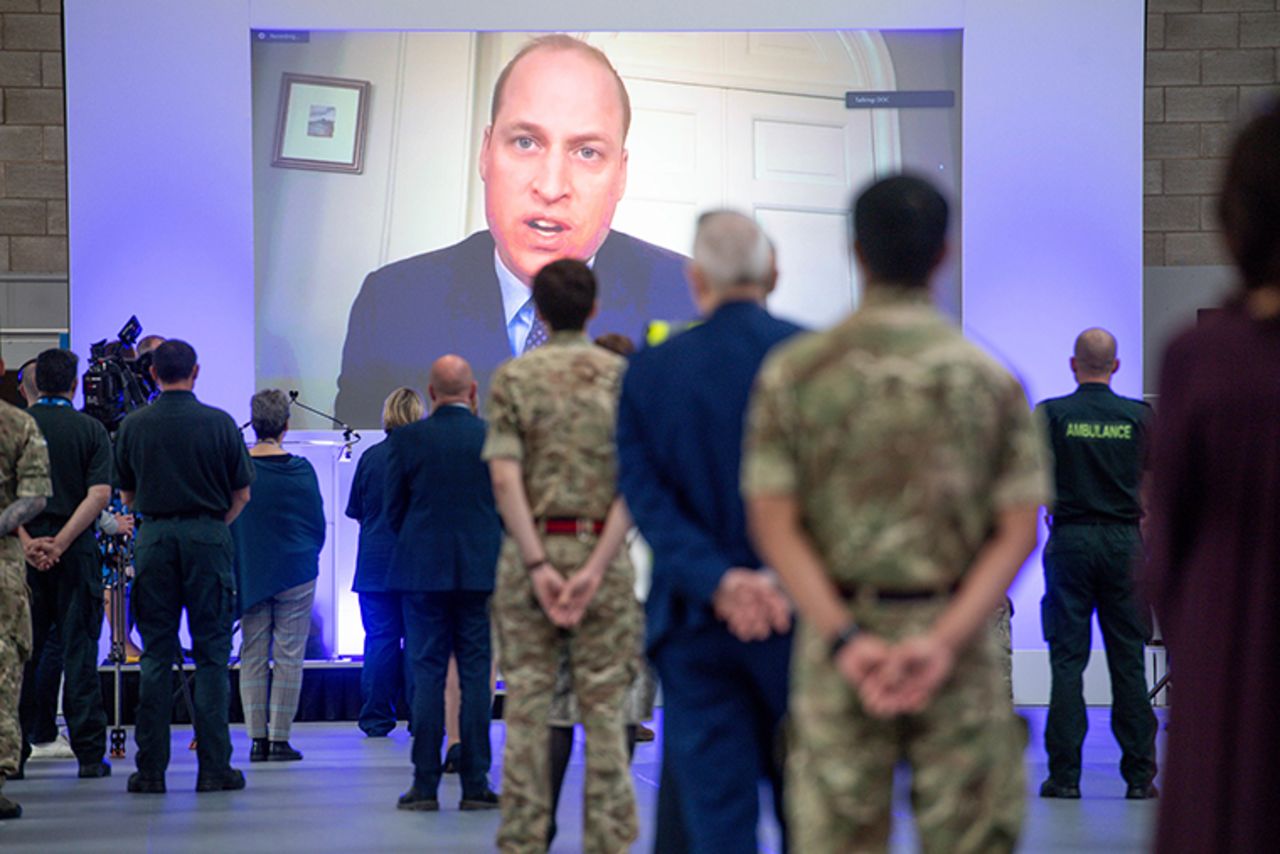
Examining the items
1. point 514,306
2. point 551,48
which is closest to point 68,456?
point 514,306

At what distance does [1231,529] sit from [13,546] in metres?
4.55

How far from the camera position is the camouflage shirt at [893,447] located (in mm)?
2262

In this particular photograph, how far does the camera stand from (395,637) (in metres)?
8.39

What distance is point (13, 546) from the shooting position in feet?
19.3

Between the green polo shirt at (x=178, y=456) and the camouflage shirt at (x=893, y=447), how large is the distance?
421 centimetres

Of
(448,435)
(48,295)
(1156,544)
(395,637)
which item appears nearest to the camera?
(1156,544)

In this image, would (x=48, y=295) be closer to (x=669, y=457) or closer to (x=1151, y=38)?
(x=1151, y=38)

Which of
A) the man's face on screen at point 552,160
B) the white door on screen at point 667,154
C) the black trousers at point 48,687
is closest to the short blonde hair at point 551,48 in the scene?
the man's face on screen at point 552,160

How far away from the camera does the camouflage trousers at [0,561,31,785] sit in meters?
5.79

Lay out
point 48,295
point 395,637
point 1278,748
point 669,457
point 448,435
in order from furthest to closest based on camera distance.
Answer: point 48,295 → point 395,637 → point 448,435 → point 669,457 → point 1278,748

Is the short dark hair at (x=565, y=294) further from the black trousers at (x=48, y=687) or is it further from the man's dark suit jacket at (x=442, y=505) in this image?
the black trousers at (x=48, y=687)

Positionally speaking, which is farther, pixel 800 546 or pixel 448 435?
pixel 448 435

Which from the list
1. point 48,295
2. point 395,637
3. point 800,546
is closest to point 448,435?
point 395,637

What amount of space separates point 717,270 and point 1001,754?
1.09 m
